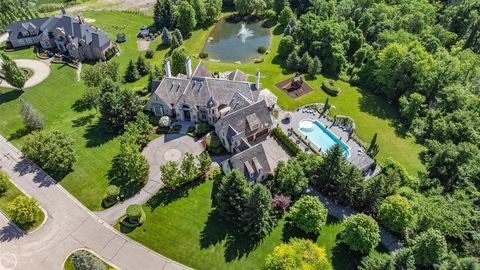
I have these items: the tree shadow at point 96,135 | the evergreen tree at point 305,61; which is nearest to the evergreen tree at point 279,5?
the evergreen tree at point 305,61

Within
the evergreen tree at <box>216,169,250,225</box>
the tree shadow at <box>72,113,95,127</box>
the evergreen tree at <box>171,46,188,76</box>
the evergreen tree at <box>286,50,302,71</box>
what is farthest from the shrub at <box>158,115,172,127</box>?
the evergreen tree at <box>286,50,302,71</box>

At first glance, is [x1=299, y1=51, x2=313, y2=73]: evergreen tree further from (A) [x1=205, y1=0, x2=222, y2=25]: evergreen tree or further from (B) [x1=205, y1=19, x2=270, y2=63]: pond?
(A) [x1=205, y1=0, x2=222, y2=25]: evergreen tree

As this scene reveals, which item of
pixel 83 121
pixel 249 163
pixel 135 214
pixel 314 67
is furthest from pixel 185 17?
pixel 135 214

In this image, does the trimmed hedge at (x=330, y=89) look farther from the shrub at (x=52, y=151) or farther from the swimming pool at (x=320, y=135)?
the shrub at (x=52, y=151)

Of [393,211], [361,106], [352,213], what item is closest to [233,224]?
[352,213]

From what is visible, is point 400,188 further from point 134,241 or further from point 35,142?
point 35,142

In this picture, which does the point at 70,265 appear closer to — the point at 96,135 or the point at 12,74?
the point at 96,135
